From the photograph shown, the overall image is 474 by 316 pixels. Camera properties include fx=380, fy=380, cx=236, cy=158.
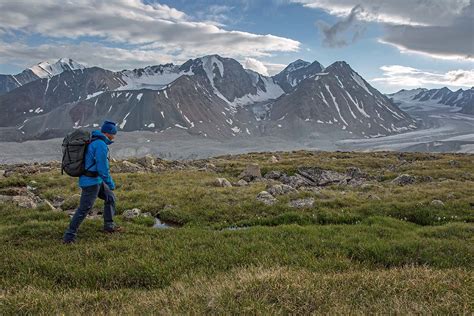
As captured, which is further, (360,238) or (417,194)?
(417,194)

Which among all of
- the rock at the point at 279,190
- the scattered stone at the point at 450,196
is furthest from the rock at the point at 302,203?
the scattered stone at the point at 450,196

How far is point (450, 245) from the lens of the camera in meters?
→ 13.0

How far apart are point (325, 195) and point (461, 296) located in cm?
1518

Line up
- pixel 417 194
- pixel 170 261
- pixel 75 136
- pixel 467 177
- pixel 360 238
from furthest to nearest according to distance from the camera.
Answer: pixel 467 177, pixel 417 194, pixel 360 238, pixel 75 136, pixel 170 261

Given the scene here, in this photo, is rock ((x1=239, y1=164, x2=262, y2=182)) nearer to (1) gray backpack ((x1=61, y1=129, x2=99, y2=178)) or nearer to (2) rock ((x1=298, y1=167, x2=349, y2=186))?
(2) rock ((x1=298, y1=167, x2=349, y2=186))

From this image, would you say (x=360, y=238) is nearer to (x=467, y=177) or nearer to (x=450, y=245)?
(x=450, y=245)

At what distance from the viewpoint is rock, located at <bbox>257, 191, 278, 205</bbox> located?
2027 cm

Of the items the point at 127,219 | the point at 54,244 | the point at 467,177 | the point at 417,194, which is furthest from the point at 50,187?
the point at 467,177

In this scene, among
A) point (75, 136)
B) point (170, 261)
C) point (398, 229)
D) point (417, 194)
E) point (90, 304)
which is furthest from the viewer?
point (417, 194)

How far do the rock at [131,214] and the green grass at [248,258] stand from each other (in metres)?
0.63

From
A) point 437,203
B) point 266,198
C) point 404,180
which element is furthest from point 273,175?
point 437,203

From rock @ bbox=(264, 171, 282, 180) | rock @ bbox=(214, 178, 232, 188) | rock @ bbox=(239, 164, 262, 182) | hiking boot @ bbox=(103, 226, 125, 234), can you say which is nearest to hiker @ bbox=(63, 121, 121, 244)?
hiking boot @ bbox=(103, 226, 125, 234)

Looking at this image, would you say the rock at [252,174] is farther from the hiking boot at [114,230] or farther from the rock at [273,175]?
the hiking boot at [114,230]

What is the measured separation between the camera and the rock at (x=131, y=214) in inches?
704
